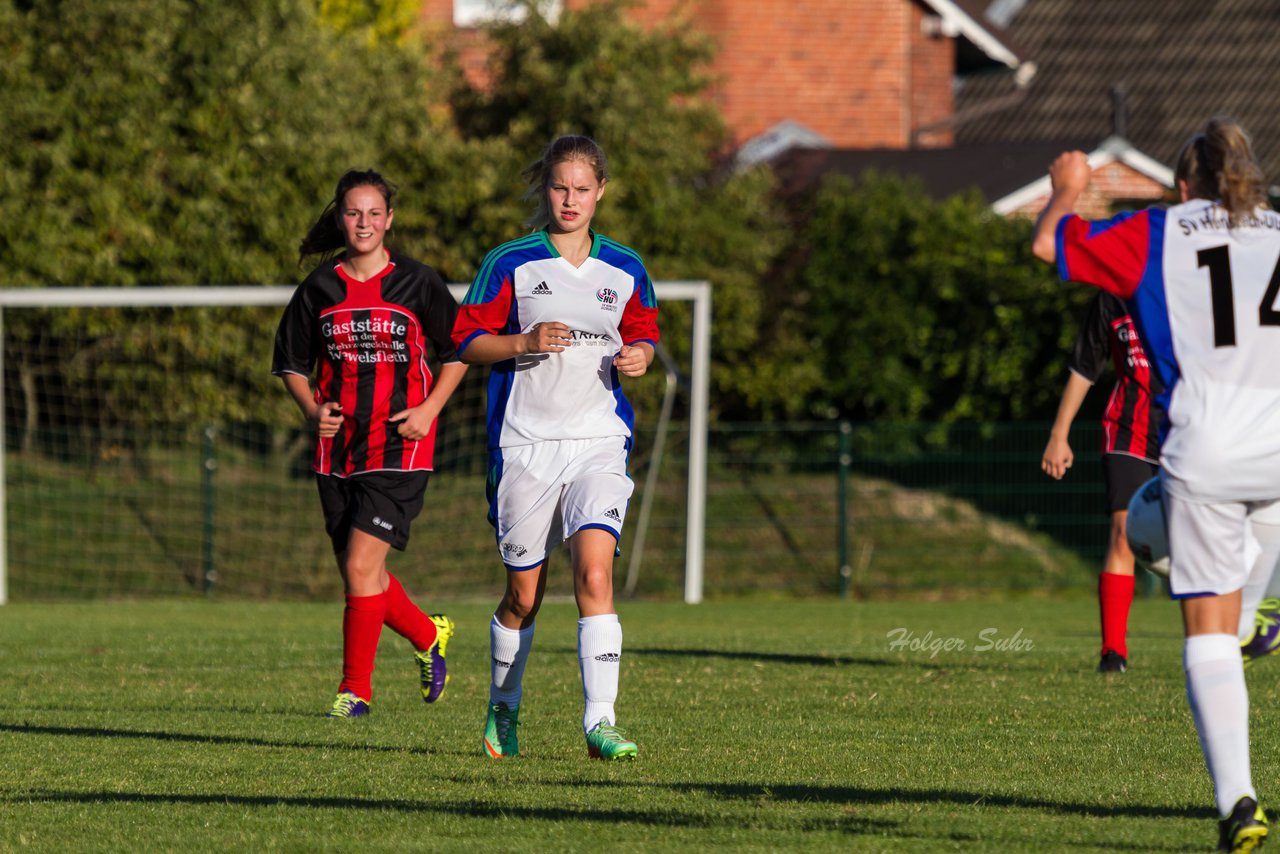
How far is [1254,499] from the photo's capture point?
450 centimetres

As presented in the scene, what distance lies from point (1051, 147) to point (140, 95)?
14.8 m

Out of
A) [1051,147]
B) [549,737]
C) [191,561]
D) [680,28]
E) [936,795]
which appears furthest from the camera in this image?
[1051,147]

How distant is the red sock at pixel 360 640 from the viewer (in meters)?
7.55

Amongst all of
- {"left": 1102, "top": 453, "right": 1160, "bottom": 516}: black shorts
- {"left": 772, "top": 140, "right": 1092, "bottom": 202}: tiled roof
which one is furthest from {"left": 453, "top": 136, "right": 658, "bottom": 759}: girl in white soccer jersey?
{"left": 772, "top": 140, "right": 1092, "bottom": 202}: tiled roof

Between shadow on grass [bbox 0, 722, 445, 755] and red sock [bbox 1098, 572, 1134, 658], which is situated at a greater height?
red sock [bbox 1098, 572, 1134, 658]

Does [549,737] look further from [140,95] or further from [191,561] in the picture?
[140,95]

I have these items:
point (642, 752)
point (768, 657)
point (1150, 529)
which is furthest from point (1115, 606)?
point (1150, 529)

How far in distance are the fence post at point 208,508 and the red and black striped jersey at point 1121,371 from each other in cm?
1072

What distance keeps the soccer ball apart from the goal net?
1300 centimetres

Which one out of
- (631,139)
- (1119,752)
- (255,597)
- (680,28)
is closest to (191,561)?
(255,597)

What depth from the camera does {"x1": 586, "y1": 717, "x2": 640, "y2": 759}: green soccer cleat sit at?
19.2ft

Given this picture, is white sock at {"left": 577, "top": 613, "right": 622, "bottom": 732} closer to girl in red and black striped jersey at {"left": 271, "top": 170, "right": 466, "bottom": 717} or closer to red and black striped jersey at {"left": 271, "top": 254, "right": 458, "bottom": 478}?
girl in red and black striped jersey at {"left": 271, "top": 170, "right": 466, "bottom": 717}

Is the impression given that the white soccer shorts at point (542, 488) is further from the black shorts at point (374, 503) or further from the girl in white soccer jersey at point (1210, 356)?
the girl in white soccer jersey at point (1210, 356)

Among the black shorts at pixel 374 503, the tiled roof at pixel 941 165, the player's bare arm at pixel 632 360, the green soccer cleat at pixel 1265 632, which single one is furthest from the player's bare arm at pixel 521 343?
the tiled roof at pixel 941 165
